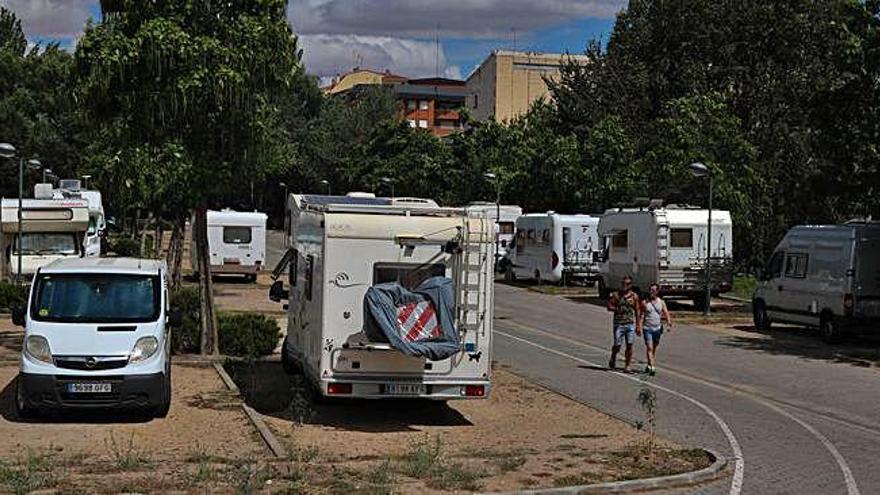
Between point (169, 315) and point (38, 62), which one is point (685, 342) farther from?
point (38, 62)

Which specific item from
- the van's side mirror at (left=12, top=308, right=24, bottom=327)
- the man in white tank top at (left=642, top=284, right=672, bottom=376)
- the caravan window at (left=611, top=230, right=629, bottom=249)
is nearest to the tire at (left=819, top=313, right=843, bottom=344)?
the man in white tank top at (left=642, top=284, right=672, bottom=376)

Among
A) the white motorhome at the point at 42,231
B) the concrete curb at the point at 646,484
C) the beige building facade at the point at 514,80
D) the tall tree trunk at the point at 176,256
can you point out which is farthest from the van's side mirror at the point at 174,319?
the beige building facade at the point at 514,80

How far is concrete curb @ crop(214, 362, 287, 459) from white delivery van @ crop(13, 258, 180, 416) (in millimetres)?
1107

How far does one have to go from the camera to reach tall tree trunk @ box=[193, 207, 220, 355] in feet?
71.5

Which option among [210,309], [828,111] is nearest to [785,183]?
[828,111]

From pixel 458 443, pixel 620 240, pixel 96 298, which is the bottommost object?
pixel 458 443

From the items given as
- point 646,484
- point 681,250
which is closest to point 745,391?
Result: point 646,484

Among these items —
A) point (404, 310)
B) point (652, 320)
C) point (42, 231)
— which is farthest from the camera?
point (42, 231)

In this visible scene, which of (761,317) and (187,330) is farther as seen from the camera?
(761,317)

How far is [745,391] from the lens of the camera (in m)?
20.0

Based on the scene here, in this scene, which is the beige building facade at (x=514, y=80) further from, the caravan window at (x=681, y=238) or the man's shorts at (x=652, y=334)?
the man's shorts at (x=652, y=334)

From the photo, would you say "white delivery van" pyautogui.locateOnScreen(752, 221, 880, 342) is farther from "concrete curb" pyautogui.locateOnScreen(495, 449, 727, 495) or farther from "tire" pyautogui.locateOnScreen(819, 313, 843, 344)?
"concrete curb" pyautogui.locateOnScreen(495, 449, 727, 495)

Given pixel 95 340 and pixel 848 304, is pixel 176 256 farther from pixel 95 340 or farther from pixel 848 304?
pixel 95 340

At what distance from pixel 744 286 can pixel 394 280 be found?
32601 millimetres
